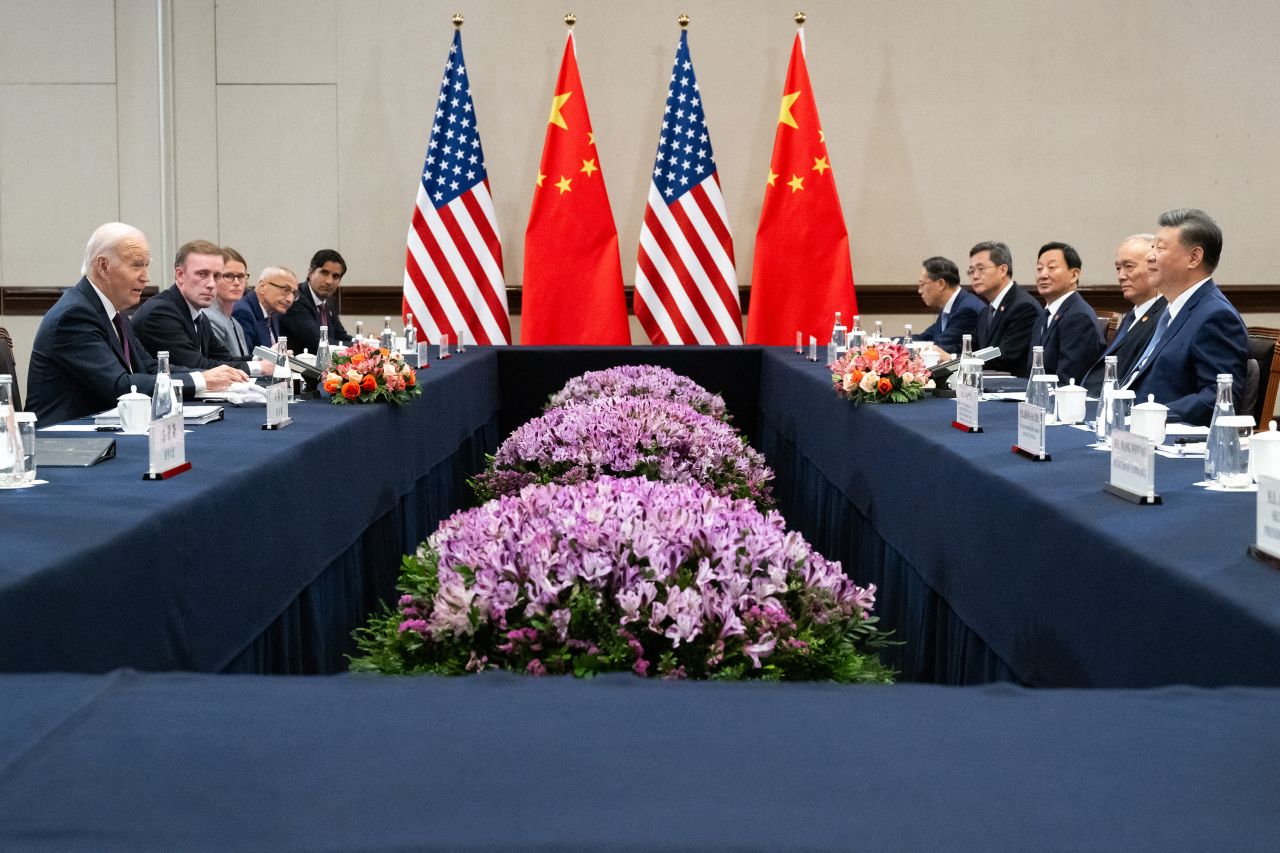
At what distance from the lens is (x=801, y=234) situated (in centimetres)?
780

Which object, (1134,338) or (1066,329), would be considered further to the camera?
(1066,329)

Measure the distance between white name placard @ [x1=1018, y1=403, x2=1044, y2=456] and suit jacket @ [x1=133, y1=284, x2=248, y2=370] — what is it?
3.10 m

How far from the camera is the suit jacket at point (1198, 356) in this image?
379 centimetres

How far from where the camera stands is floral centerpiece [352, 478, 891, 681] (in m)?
1.75

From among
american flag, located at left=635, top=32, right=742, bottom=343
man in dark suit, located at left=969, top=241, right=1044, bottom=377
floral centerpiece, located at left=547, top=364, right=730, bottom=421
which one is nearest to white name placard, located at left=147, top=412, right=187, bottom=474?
floral centerpiece, located at left=547, top=364, right=730, bottom=421

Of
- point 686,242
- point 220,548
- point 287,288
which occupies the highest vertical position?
point 686,242

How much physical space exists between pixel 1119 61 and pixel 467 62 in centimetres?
394

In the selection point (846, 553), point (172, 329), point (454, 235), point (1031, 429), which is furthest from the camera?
point (454, 235)

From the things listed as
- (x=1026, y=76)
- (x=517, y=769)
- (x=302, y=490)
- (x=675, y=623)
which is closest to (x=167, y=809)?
(x=517, y=769)

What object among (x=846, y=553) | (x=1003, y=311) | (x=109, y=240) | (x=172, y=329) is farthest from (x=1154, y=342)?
(x=172, y=329)

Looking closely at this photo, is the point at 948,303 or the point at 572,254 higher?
the point at 572,254

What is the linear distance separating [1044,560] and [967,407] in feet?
3.89

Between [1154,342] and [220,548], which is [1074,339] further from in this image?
[220,548]

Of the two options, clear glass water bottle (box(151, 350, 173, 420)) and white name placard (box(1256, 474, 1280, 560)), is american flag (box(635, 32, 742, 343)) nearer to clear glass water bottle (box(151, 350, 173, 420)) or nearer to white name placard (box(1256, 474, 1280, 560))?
clear glass water bottle (box(151, 350, 173, 420))
